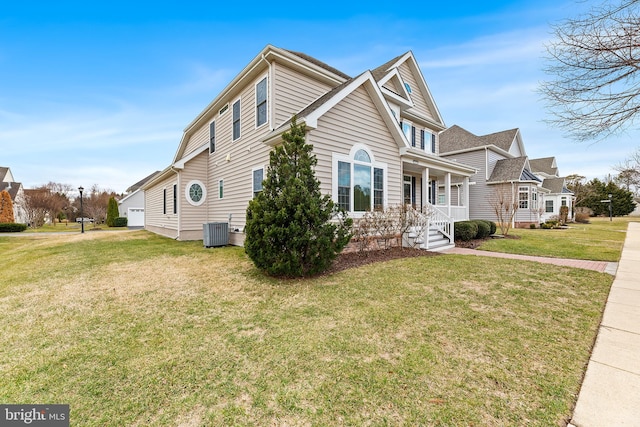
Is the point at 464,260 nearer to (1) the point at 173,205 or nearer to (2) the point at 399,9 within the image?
(2) the point at 399,9

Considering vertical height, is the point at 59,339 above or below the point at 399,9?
below

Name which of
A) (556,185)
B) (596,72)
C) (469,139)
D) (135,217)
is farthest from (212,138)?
(556,185)

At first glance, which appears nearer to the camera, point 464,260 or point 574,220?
point 464,260

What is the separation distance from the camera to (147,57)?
46.4 feet

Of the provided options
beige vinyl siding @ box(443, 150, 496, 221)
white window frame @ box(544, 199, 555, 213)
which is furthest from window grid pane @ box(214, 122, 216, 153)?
white window frame @ box(544, 199, 555, 213)

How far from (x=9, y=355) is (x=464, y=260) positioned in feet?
30.5

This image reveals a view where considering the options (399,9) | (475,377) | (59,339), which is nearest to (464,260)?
(475,377)

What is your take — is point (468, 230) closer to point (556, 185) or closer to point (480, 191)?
point (480, 191)

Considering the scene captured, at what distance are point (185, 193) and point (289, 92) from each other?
7.34 meters

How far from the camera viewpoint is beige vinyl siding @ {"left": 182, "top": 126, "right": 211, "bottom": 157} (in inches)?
582

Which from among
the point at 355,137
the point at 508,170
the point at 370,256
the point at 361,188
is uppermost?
the point at 508,170

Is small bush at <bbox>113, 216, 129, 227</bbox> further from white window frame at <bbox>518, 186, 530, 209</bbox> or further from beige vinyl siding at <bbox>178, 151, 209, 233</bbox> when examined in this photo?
white window frame at <bbox>518, 186, 530, 209</bbox>

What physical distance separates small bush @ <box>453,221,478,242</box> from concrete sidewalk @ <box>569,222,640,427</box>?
7.31m

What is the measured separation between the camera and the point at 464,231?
1183cm
